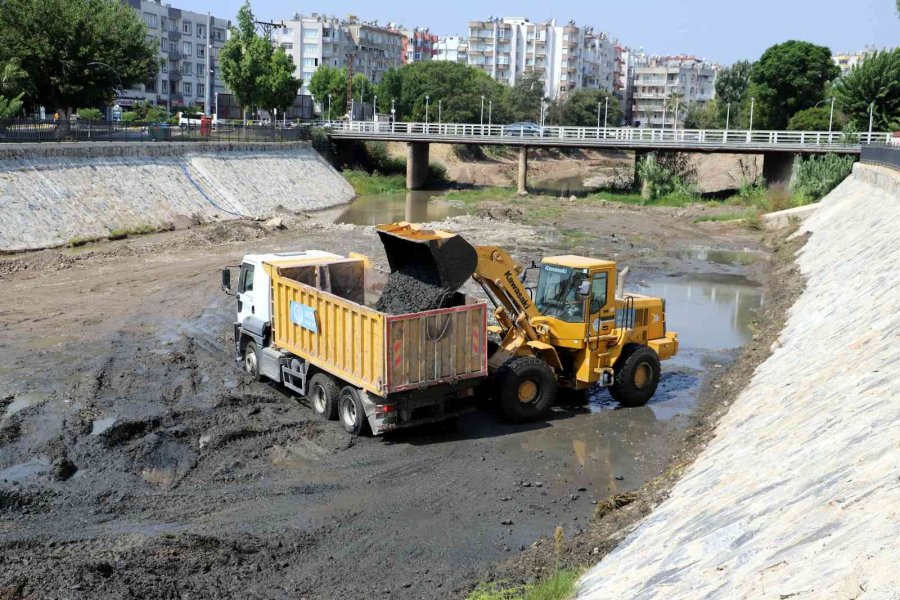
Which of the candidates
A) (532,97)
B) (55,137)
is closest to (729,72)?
(532,97)

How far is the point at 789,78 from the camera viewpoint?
8244cm

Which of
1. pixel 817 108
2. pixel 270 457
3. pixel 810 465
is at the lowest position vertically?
pixel 270 457

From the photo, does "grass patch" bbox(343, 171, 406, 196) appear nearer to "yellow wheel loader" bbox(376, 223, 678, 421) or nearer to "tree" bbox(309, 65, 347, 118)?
"tree" bbox(309, 65, 347, 118)

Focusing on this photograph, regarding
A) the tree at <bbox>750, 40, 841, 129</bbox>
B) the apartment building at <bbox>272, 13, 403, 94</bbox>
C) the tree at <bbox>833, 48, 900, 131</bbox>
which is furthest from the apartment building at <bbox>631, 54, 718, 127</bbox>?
the tree at <bbox>833, 48, 900, 131</bbox>

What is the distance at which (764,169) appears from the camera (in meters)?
60.6

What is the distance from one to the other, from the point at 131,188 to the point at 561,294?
2928cm

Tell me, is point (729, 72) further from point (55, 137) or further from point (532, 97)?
point (55, 137)

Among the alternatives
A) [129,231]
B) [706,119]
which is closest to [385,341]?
[129,231]

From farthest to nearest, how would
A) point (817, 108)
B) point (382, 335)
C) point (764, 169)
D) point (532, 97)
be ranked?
1. point (532, 97)
2. point (817, 108)
3. point (764, 169)
4. point (382, 335)

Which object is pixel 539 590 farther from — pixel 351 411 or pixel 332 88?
pixel 332 88

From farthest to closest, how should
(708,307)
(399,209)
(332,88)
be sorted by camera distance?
(332,88) < (399,209) < (708,307)

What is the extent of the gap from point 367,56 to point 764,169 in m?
94.1

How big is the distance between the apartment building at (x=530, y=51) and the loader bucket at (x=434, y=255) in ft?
479

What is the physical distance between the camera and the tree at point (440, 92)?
10488cm
